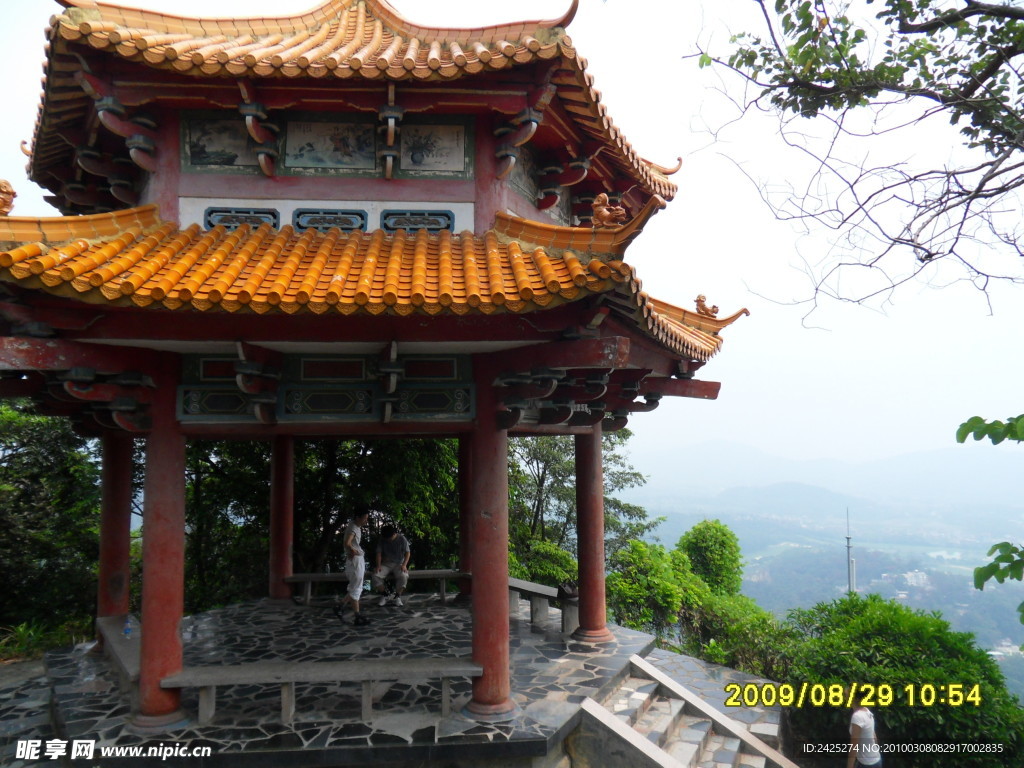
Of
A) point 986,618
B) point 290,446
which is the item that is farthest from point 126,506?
point 986,618

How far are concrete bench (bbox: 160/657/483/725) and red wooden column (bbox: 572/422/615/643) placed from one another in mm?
2903

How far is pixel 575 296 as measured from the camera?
482 cm

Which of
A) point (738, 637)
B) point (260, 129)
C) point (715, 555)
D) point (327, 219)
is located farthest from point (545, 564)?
point (260, 129)

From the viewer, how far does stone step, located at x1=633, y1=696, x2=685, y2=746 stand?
698 centimetres

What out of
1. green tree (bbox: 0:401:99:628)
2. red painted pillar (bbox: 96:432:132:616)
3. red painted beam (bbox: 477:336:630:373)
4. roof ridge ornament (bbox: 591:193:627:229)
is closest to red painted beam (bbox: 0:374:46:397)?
red painted pillar (bbox: 96:432:132:616)

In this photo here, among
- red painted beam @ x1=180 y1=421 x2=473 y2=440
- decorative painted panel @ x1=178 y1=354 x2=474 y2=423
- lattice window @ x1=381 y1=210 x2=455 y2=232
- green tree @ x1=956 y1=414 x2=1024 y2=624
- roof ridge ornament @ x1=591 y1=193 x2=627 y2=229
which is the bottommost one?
green tree @ x1=956 y1=414 x2=1024 y2=624

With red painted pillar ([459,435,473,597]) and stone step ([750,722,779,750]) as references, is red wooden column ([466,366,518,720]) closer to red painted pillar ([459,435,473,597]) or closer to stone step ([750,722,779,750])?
stone step ([750,722,779,750])

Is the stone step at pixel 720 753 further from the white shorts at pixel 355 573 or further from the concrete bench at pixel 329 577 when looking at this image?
the white shorts at pixel 355 573

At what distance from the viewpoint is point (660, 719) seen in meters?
7.30

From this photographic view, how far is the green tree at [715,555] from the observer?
2008 cm

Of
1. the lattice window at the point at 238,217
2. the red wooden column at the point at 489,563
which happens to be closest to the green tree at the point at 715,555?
the red wooden column at the point at 489,563

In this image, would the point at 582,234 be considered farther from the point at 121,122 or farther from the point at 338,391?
the point at 121,122

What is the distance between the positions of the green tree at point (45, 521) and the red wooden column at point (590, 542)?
11.5m

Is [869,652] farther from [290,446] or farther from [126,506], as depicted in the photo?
[126,506]
